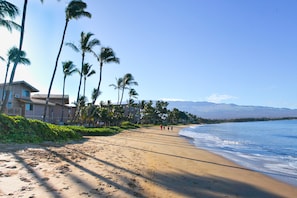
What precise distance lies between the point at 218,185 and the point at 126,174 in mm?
3098

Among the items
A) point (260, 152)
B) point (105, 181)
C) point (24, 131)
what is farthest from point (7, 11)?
point (260, 152)

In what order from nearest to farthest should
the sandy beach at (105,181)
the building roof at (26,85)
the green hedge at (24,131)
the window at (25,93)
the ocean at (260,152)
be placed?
the sandy beach at (105,181) → the green hedge at (24,131) → the ocean at (260,152) → the building roof at (26,85) → the window at (25,93)

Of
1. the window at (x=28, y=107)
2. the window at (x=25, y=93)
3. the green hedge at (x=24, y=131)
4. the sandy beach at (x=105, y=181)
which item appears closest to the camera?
the sandy beach at (x=105, y=181)

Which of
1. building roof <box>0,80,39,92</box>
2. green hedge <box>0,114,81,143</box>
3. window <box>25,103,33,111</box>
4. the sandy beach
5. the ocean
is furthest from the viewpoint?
window <box>25,103,33,111</box>

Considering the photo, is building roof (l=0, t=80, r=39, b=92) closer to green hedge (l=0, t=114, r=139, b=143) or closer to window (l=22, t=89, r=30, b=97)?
window (l=22, t=89, r=30, b=97)

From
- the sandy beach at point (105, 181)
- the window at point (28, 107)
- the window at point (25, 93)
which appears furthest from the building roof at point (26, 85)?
the sandy beach at point (105, 181)

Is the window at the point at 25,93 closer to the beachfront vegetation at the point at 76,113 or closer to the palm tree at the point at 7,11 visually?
the beachfront vegetation at the point at 76,113

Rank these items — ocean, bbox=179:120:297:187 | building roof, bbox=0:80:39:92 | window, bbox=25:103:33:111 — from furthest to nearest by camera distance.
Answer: window, bbox=25:103:33:111 < building roof, bbox=0:80:39:92 < ocean, bbox=179:120:297:187

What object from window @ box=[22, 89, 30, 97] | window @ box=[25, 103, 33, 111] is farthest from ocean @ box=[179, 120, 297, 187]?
window @ box=[22, 89, 30, 97]

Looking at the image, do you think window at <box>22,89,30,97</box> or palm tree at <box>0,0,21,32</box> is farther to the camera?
window at <box>22,89,30,97</box>

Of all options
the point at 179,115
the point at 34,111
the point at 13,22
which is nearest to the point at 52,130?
the point at 13,22

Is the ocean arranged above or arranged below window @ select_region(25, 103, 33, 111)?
below

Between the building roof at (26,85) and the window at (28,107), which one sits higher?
the building roof at (26,85)

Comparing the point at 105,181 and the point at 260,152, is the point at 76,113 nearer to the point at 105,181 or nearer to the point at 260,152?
the point at 260,152
